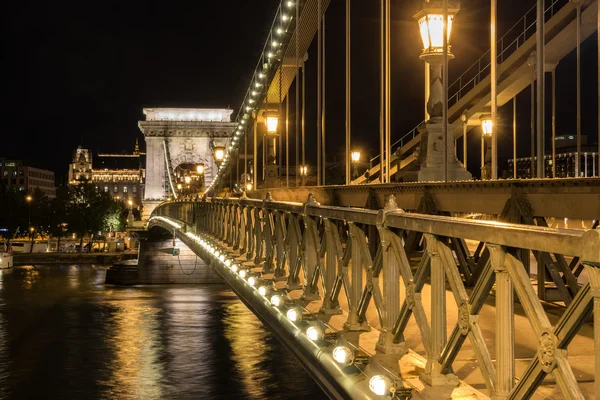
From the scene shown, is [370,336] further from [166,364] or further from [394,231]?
[166,364]

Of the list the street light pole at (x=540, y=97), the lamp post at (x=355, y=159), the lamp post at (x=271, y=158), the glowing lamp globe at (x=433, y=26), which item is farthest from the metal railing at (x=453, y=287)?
the lamp post at (x=355, y=159)

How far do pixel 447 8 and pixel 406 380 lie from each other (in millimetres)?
5658

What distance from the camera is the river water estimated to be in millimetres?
24219

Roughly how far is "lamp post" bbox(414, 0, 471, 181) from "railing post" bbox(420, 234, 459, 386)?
16.8 feet

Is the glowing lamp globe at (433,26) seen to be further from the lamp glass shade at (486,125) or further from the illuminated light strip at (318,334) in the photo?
the lamp glass shade at (486,125)

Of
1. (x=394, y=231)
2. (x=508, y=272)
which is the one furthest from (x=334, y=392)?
(x=508, y=272)

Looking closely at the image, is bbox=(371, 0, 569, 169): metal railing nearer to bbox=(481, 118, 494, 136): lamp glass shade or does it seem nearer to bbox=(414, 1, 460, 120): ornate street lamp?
bbox=(481, 118, 494, 136): lamp glass shade

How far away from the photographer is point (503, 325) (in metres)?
2.95

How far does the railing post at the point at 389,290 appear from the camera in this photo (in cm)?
435

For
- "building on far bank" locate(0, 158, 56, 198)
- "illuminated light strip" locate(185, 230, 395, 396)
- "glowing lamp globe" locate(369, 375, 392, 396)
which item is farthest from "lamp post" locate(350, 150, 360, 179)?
"building on far bank" locate(0, 158, 56, 198)

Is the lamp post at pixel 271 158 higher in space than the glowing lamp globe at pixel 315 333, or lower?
higher

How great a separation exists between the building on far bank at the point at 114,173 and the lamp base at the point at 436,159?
536ft

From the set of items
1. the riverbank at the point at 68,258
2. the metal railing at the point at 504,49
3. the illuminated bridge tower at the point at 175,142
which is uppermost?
the illuminated bridge tower at the point at 175,142

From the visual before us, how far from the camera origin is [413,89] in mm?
17000
